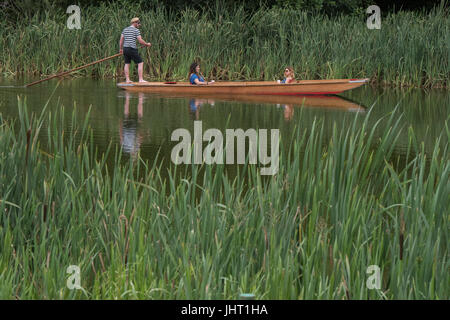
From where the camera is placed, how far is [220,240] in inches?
165

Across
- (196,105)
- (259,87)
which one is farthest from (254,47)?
(196,105)

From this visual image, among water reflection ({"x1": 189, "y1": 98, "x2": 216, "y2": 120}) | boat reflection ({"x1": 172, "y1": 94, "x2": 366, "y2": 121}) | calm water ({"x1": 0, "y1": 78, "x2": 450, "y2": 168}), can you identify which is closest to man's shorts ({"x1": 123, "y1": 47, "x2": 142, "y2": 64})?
calm water ({"x1": 0, "y1": 78, "x2": 450, "y2": 168})

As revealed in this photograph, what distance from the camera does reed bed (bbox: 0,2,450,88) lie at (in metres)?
18.1

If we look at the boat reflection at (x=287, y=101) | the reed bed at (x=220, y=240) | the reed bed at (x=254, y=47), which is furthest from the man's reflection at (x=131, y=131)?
the reed bed at (x=254, y=47)

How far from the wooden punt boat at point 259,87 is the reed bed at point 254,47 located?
5.73ft

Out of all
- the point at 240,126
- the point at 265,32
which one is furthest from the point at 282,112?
the point at 265,32

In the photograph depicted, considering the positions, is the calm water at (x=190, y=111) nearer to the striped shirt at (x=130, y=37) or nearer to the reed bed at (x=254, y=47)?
the reed bed at (x=254, y=47)

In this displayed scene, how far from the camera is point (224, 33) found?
19562 mm

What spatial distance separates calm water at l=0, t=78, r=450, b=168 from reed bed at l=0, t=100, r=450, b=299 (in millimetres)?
4423

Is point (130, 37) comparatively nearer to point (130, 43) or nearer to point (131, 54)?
point (130, 43)

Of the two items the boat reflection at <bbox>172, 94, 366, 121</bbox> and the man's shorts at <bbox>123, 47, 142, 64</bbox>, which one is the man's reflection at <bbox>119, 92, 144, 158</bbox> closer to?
the boat reflection at <bbox>172, 94, 366, 121</bbox>

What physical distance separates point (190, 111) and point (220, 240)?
387 inches

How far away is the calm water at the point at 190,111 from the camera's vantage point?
1108 cm
